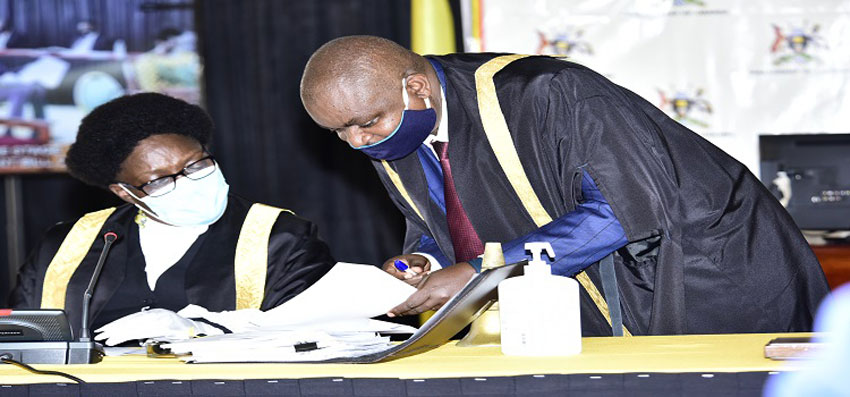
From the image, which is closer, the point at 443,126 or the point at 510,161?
the point at 510,161

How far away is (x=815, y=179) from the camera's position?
11.7 feet

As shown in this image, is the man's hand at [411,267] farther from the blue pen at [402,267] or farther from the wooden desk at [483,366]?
the wooden desk at [483,366]

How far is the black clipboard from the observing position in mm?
1534

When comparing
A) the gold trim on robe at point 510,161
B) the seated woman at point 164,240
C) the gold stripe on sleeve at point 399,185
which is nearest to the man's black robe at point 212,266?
the seated woman at point 164,240

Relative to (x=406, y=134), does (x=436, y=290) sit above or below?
below

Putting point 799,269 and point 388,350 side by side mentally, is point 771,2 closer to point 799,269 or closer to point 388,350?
point 799,269

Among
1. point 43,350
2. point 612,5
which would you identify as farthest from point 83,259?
point 612,5

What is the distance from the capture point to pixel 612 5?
12.8 ft

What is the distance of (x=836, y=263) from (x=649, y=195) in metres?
1.78

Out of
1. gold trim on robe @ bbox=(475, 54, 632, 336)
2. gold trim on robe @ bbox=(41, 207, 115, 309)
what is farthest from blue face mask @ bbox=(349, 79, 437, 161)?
gold trim on robe @ bbox=(41, 207, 115, 309)

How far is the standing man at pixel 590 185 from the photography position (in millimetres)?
2031

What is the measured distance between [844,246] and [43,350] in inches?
110

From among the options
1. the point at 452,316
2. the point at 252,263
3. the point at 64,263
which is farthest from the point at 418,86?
the point at 64,263

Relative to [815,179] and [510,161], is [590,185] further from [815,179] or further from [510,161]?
[815,179]
